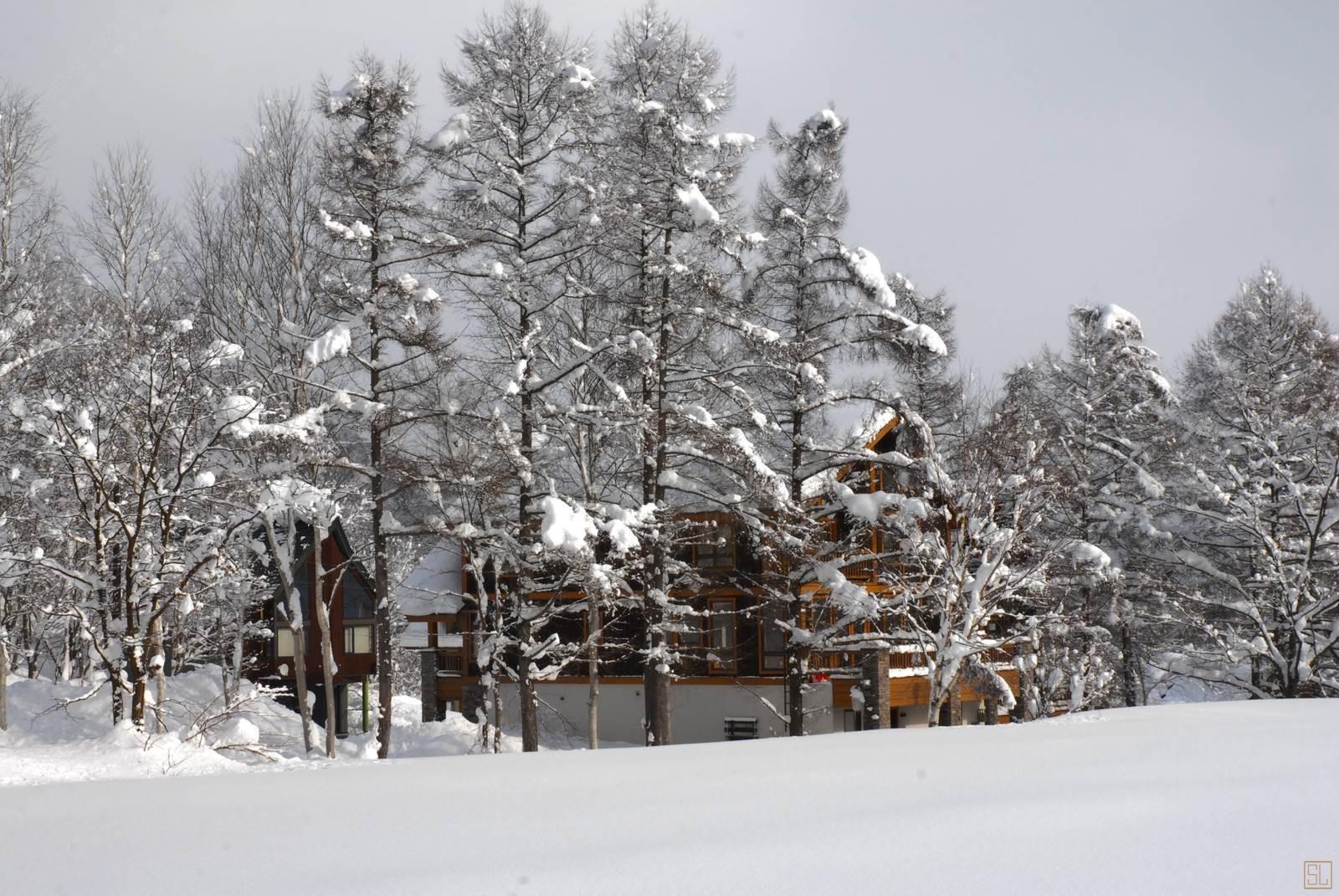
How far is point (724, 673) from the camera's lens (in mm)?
28391

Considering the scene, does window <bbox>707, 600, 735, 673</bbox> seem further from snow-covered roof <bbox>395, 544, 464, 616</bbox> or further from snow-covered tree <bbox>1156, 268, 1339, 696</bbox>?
snow-covered tree <bbox>1156, 268, 1339, 696</bbox>

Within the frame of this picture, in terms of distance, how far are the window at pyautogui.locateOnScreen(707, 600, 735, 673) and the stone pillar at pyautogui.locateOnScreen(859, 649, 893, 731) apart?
4.25 m

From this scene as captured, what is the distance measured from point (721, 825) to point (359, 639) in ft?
126

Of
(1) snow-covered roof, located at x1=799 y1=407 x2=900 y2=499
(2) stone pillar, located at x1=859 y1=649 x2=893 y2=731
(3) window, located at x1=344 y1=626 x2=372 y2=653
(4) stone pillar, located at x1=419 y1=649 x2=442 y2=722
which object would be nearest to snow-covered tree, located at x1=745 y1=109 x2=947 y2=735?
(1) snow-covered roof, located at x1=799 y1=407 x2=900 y2=499

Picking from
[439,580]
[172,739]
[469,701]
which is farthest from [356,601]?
[172,739]

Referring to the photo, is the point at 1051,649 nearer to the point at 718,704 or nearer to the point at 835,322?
the point at 718,704

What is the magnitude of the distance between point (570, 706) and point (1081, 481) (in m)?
15.0

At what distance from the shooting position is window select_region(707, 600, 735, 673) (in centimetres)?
2844

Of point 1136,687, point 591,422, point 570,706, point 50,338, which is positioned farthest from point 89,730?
point 1136,687

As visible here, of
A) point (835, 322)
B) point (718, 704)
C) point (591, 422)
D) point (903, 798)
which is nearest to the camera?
point (903, 798)

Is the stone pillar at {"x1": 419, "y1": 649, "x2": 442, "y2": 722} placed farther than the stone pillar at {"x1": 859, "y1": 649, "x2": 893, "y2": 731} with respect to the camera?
Yes

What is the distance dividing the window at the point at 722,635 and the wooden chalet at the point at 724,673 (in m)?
0.03

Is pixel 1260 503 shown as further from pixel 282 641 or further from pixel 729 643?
pixel 282 641

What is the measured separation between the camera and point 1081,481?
26.6 m
